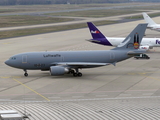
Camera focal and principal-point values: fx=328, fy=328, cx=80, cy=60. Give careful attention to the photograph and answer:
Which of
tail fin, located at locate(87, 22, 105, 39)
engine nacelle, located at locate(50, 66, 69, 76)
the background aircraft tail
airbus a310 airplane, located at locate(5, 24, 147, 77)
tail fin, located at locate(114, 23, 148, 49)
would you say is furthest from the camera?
the background aircraft tail

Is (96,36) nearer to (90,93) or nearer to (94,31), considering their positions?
(94,31)

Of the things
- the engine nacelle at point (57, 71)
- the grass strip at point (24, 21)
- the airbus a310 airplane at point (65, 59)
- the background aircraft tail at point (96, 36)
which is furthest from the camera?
the grass strip at point (24, 21)

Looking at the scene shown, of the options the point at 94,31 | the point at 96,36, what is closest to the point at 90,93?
the point at 94,31

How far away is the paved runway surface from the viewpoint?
25516 mm

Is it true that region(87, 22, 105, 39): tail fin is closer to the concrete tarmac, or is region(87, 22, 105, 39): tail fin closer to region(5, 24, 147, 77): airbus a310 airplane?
the concrete tarmac

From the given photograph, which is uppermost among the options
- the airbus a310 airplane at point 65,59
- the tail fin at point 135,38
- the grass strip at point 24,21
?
the tail fin at point 135,38

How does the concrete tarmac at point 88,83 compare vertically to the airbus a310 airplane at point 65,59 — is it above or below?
below

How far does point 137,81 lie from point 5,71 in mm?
21678

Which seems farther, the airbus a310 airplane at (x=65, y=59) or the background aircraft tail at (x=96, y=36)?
the background aircraft tail at (x=96, y=36)

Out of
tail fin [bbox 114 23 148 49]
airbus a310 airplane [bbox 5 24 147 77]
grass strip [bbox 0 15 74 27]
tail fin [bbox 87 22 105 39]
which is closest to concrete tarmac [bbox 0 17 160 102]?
airbus a310 airplane [bbox 5 24 147 77]

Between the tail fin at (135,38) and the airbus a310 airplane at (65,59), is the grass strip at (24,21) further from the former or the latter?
the tail fin at (135,38)

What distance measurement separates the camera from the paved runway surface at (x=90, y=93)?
25.5 m

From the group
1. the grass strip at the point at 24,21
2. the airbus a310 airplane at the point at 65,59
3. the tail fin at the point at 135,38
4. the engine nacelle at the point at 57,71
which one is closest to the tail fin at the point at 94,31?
the tail fin at the point at 135,38

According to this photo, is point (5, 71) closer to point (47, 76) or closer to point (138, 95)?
point (47, 76)
